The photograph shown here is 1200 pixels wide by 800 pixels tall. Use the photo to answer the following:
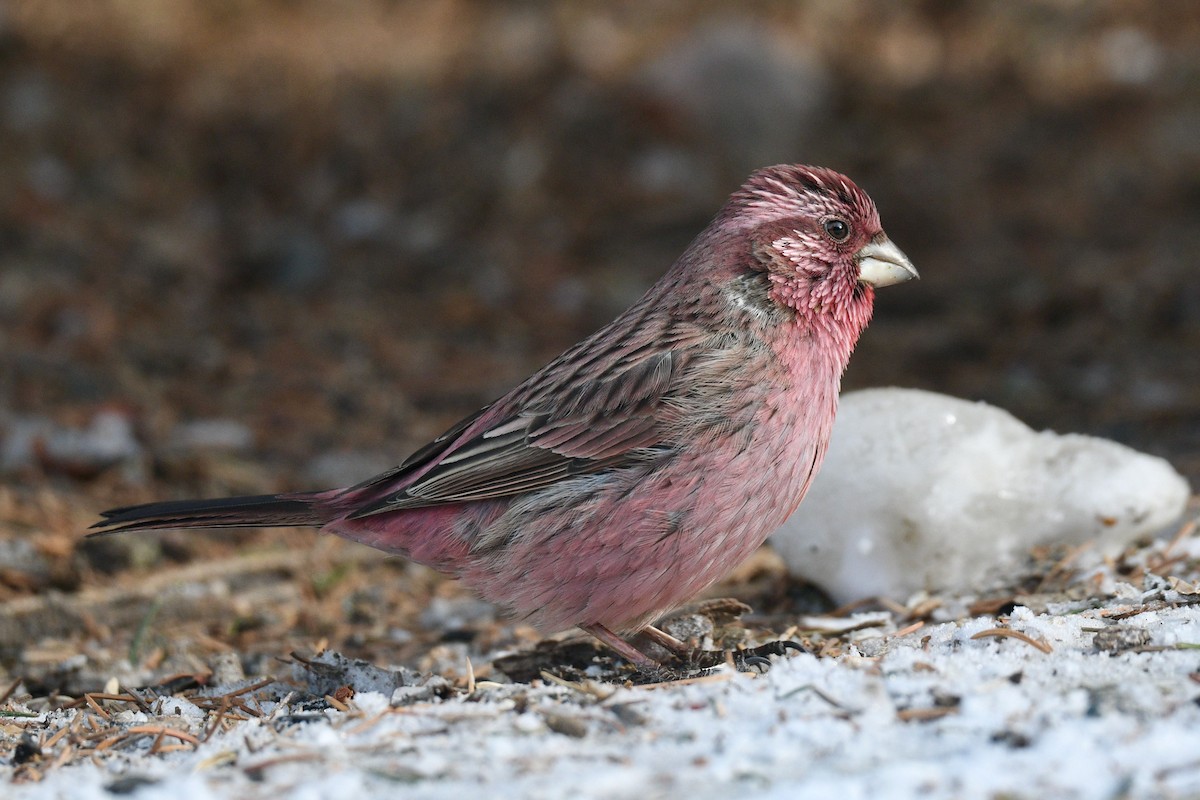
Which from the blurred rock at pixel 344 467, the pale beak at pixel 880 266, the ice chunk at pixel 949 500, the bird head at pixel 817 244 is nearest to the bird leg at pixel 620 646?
the ice chunk at pixel 949 500

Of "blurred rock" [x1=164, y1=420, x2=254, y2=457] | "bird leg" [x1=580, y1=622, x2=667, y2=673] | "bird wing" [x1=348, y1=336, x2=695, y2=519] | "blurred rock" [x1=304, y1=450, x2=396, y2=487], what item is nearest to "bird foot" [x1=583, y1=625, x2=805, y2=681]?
"bird leg" [x1=580, y1=622, x2=667, y2=673]

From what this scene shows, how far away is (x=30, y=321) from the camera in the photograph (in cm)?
744

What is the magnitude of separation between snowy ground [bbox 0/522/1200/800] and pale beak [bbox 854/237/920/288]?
1097 millimetres

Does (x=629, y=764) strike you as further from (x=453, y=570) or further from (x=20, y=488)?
(x=20, y=488)

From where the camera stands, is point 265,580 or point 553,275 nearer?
point 265,580

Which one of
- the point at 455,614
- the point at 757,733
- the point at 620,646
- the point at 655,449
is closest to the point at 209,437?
the point at 455,614

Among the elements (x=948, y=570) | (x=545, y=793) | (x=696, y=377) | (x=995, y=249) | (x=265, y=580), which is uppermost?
(x=995, y=249)

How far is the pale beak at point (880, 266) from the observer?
13.1 ft

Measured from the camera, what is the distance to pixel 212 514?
3797 millimetres

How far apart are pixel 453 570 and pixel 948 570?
1556mm

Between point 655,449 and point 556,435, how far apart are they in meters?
0.33

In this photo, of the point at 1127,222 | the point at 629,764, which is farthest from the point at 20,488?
the point at 1127,222

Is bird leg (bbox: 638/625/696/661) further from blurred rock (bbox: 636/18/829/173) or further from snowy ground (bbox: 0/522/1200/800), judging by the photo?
blurred rock (bbox: 636/18/829/173)

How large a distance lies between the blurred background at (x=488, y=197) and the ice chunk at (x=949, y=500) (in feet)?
6.50
